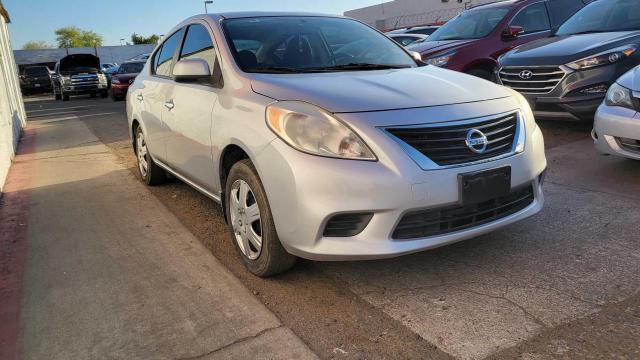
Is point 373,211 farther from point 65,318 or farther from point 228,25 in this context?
point 228,25

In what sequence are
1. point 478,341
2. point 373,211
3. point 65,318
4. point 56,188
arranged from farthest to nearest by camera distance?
point 56,188 < point 65,318 < point 373,211 < point 478,341

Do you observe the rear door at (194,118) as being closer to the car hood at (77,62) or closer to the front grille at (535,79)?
the front grille at (535,79)

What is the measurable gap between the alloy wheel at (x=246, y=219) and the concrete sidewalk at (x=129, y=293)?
0.22 m

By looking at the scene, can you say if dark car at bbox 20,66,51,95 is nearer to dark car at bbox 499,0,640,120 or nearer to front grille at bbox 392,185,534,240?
dark car at bbox 499,0,640,120

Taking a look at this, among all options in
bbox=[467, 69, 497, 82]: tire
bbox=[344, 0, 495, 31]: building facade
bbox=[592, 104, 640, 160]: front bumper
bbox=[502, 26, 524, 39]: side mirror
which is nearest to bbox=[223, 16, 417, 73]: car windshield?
bbox=[592, 104, 640, 160]: front bumper

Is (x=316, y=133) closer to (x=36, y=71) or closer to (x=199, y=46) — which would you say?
(x=199, y=46)

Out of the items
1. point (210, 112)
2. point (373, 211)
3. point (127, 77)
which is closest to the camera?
point (373, 211)

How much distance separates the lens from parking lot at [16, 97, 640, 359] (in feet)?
7.80

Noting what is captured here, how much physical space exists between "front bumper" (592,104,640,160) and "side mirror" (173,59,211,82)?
11.5 ft

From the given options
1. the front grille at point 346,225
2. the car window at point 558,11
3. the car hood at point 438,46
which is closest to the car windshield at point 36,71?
the car hood at point 438,46

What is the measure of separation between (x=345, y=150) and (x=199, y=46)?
2.01 m

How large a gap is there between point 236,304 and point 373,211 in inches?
37.4

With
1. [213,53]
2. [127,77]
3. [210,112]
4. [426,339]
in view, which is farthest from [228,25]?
[127,77]

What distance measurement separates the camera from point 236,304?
2.89 metres
